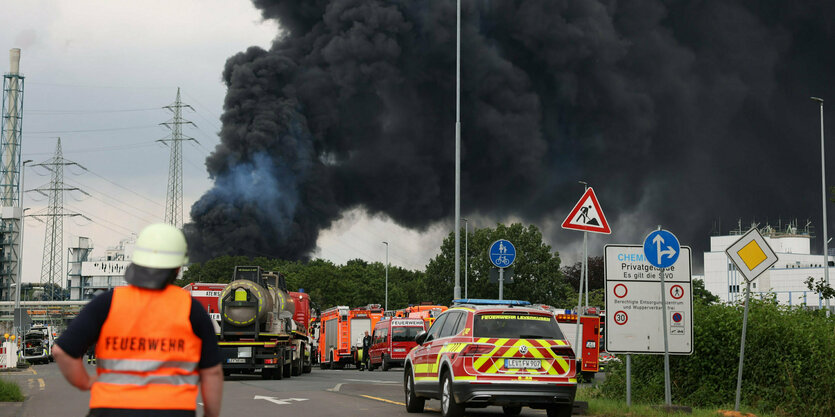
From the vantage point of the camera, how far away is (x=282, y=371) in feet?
101

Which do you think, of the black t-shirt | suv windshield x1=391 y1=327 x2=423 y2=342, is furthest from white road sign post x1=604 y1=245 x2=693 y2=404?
suv windshield x1=391 y1=327 x2=423 y2=342

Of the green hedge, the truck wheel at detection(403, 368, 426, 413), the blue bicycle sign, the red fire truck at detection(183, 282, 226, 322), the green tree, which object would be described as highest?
the green tree

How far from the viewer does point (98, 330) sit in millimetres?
4449

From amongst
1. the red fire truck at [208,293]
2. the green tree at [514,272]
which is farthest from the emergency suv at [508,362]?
the green tree at [514,272]

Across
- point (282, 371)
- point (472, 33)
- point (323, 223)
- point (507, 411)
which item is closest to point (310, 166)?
point (323, 223)

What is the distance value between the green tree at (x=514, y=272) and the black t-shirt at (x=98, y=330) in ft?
248

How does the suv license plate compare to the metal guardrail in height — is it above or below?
below

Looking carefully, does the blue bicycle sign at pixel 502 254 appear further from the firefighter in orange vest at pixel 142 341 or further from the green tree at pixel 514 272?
the green tree at pixel 514 272

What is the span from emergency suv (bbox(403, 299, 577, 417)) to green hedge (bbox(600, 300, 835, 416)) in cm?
299

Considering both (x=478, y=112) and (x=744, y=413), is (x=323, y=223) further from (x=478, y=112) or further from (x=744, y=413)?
(x=744, y=413)

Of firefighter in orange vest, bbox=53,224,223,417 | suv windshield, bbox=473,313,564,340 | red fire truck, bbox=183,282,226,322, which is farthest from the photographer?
red fire truck, bbox=183,282,226,322

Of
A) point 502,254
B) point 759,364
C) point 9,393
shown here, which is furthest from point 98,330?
point 502,254

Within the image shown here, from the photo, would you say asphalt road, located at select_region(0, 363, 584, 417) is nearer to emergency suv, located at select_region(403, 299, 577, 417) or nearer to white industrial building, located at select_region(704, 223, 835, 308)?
emergency suv, located at select_region(403, 299, 577, 417)

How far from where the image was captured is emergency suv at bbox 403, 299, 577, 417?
14016 mm
